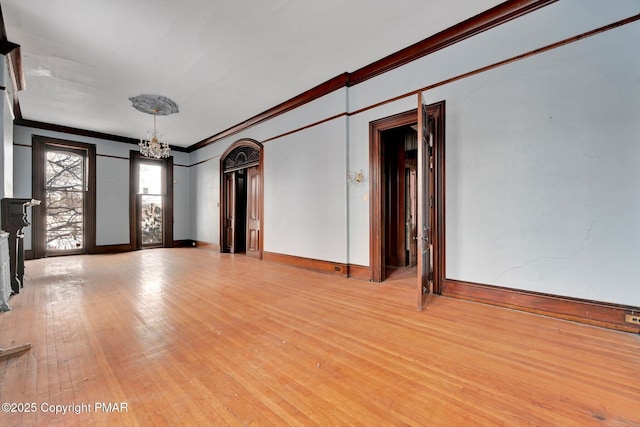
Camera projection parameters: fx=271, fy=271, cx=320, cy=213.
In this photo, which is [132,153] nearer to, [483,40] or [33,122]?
[33,122]

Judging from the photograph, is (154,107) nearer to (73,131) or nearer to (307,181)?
(73,131)

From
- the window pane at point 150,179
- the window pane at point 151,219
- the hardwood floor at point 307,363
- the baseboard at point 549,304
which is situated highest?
the window pane at point 150,179

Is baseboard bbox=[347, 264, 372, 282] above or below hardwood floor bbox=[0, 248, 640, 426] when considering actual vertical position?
above

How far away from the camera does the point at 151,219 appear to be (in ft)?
28.9

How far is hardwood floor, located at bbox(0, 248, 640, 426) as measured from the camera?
148 cm

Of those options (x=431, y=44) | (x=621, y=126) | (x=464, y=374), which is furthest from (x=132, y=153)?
(x=621, y=126)

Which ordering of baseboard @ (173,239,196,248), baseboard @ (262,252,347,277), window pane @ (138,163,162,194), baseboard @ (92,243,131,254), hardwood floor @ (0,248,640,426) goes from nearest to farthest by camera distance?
hardwood floor @ (0,248,640,426)
baseboard @ (262,252,347,277)
baseboard @ (92,243,131,254)
window pane @ (138,163,162,194)
baseboard @ (173,239,196,248)

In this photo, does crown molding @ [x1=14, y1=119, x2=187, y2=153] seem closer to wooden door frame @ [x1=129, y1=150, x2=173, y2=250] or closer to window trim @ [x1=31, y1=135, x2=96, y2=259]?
window trim @ [x1=31, y1=135, x2=96, y2=259]

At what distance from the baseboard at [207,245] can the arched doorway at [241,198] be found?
0.45m

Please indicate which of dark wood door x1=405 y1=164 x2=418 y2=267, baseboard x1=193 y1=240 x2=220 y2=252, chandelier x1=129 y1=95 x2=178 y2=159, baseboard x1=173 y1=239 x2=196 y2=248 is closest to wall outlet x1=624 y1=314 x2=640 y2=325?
dark wood door x1=405 y1=164 x2=418 y2=267

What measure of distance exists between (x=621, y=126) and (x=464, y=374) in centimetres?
276

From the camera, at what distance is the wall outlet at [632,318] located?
2.45 m

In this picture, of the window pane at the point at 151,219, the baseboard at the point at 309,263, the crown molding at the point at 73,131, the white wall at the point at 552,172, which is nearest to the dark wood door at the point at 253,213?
the baseboard at the point at 309,263

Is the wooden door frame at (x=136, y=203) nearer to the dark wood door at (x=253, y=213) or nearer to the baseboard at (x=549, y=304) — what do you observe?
the dark wood door at (x=253, y=213)
